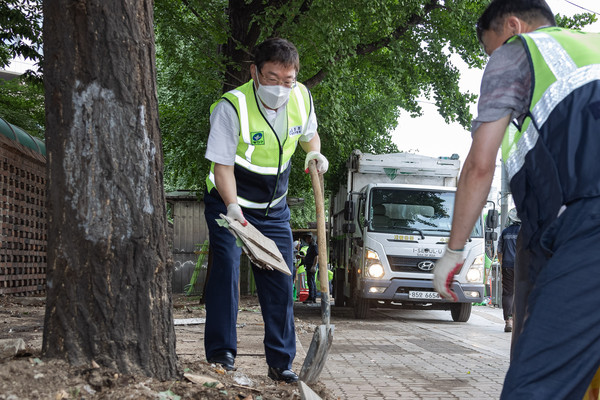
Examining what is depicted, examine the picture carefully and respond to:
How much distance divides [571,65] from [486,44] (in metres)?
0.57

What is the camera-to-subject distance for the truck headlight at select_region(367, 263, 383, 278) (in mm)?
12437

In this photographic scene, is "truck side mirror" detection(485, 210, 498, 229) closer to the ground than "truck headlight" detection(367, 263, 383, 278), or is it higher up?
higher up

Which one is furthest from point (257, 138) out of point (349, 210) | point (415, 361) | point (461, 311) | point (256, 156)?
point (461, 311)

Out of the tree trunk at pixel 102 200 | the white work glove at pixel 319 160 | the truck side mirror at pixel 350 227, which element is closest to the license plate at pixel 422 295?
the truck side mirror at pixel 350 227

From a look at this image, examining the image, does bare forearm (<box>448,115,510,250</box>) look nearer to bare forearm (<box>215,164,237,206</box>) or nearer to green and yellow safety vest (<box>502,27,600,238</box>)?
green and yellow safety vest (<box>502,27,600,238</box>)

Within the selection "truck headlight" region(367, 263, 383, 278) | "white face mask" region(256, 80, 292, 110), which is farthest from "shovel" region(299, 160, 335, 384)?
"truck headlight" region(367, 263, 383, 278)

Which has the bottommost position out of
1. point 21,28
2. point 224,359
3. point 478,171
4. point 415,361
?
point 415,361

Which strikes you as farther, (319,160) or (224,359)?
(319,160)

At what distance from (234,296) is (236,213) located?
0.54m

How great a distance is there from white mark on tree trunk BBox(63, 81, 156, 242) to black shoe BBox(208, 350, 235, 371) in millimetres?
1176

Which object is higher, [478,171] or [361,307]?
[478,171]

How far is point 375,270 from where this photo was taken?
40.9 ft

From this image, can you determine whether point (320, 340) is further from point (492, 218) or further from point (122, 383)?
point (492, 218)

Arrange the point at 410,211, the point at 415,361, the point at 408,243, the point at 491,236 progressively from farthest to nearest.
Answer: the point at 410,211 < the point at 491,236 < the point at 408,243 < the point at 415,361
